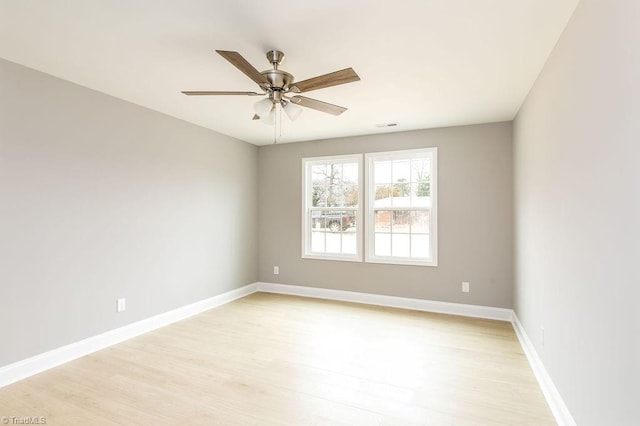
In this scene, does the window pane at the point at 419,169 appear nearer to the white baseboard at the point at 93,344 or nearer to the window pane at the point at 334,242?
the window pane at the point at 334,242

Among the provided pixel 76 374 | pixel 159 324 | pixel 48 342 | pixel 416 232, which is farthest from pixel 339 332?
pixel 48 342

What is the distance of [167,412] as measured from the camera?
213 centimetres

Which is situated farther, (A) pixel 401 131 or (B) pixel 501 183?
(A) pixel 401 131

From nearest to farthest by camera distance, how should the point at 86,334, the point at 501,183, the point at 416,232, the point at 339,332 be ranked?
the point at 86,334 → the point at 339,332 → the point at 501,183 → the point at 416,232

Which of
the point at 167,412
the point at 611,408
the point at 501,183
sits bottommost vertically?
the point at 167,412

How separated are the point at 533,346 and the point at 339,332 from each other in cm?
184

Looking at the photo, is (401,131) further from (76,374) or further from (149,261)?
(76,374)

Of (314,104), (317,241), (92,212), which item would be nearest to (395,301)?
(317,241)

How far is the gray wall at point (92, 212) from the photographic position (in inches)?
100

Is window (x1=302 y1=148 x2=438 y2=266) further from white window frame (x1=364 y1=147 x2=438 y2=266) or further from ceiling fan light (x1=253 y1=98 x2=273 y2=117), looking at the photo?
ceiling fan light (x1=253 y1=98 x2=273 y2=117)

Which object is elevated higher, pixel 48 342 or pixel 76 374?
pixel 48 342

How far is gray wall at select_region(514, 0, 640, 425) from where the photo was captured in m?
1.25

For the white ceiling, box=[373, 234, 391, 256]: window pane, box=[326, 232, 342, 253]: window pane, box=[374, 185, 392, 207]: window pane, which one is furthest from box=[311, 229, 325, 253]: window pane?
the white ceiling

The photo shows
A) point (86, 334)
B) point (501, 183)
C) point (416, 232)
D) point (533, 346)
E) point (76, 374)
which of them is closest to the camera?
point (76, 374)
